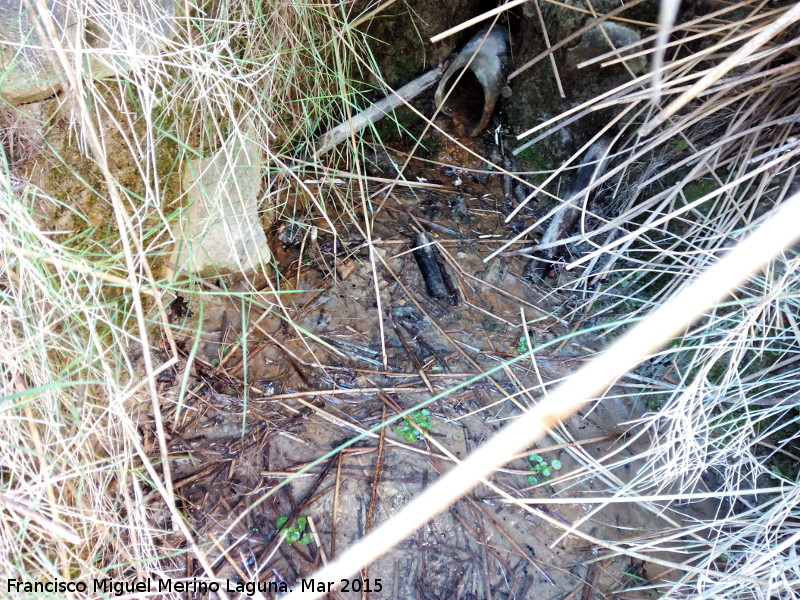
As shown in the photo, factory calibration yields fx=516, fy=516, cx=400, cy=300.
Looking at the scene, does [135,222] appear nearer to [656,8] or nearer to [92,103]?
[92,103]

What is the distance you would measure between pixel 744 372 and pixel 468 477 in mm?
1636

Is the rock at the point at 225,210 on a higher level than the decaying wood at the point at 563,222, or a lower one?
higher

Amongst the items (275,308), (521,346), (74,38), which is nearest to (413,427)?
(521,346)

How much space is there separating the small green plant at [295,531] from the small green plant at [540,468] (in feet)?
2.46

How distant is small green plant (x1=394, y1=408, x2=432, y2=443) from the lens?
179 centimetres

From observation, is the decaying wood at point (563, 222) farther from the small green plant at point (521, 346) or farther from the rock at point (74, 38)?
the rock at point (74, 38)

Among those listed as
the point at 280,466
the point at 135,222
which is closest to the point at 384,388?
the point at 280,466

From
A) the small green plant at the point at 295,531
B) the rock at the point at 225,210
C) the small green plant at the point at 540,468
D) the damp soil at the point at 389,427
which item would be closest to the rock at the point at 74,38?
the rock at the point at 225,210

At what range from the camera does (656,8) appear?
7.16ft

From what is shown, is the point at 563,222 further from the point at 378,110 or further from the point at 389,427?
the point at 389,427

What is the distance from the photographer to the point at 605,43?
2.34 meters

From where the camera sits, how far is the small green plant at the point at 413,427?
5.86ft

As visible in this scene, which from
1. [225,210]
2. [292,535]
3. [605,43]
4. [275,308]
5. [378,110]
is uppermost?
[605,43]

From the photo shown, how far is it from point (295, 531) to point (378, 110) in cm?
195
